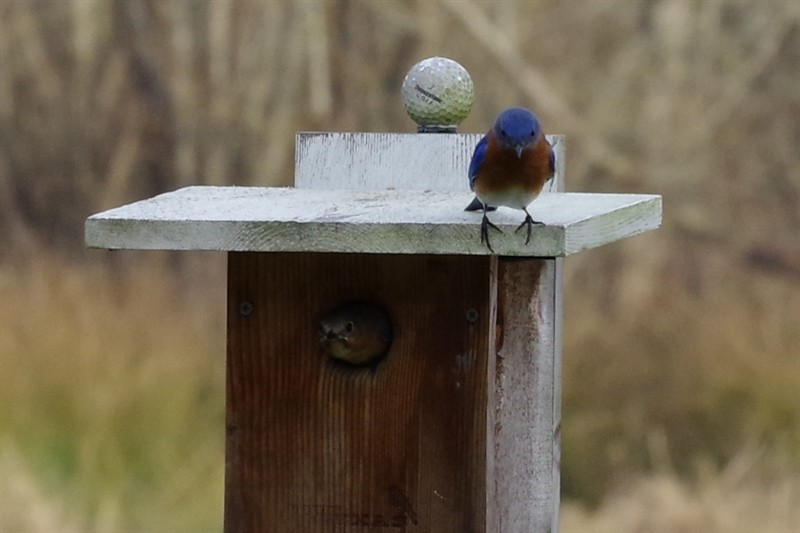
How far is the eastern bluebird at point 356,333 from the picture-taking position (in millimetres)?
2109

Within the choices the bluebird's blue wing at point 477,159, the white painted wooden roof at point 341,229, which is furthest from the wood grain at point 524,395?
the white painted wooden roof at point 341,229

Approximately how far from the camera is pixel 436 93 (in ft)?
8.71

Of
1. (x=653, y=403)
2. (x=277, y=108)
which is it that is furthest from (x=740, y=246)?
(x=277, y=108)

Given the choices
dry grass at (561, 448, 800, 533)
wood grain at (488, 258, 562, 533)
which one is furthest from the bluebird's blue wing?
dry grass at (561, 448, 800, 533)

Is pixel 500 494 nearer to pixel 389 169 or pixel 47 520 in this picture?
pixel 389 169

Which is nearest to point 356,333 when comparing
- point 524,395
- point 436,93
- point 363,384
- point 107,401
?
point 363,384

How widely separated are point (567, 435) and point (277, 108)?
129 centimetres

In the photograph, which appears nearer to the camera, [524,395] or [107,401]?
[524,395]

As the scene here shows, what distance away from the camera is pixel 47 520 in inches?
161

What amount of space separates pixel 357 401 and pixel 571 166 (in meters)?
2.28

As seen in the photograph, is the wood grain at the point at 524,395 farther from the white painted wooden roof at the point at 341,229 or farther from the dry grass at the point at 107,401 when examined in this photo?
the dry grass at the point at 107,401

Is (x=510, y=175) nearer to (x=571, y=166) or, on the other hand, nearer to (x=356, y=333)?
(x=356, y=333)

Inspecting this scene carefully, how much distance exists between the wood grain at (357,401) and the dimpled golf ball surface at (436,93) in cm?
59

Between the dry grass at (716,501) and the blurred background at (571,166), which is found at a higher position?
the blurred background at (571,166)
